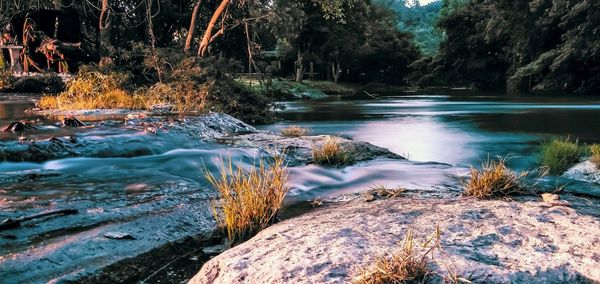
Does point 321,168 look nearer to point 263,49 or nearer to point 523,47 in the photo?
point 263,49

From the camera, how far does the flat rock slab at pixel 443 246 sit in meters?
3.19

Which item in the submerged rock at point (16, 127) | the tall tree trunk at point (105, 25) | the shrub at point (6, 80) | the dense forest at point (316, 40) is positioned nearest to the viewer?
the submerged rock at point (16, 127)

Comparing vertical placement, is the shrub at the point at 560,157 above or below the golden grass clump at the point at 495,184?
below

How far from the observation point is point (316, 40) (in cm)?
4850

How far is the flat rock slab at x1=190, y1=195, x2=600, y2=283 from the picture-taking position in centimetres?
319

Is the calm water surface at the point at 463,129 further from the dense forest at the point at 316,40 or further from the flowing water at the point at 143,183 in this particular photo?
the dense forest at the point at 316,40

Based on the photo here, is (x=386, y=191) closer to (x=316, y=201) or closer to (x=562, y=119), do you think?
(x=316, y=201)

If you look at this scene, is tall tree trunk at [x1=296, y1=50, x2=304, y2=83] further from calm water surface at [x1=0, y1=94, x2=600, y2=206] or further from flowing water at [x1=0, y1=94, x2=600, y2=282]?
flowing water at [x1=0, y1=94, x2=600, y2=282]

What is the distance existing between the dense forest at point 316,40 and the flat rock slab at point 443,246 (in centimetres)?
1320

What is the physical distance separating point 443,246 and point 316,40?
151 ft

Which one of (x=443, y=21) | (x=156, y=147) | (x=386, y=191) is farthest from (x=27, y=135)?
(x=443, y=21)

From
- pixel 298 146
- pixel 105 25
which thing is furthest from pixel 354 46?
pixel 298 146

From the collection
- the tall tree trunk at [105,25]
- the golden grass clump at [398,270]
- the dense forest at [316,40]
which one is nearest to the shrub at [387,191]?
the golden grass clump at [398,270]

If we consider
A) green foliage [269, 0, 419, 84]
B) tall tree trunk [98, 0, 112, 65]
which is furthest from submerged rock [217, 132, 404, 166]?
green foliage [269, 0, 419, 84]
